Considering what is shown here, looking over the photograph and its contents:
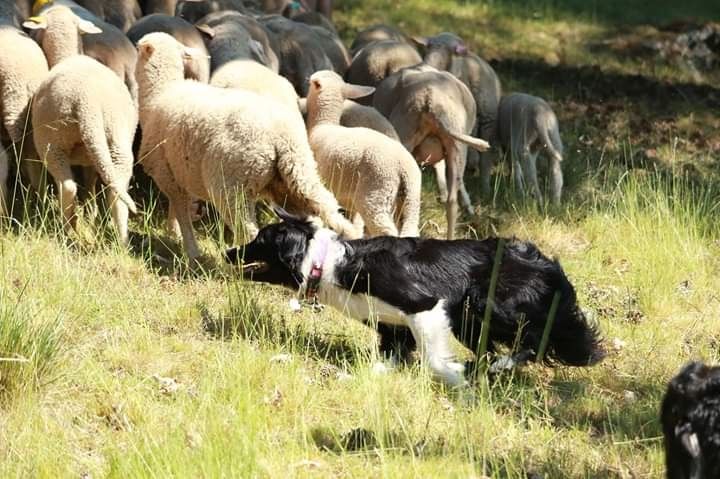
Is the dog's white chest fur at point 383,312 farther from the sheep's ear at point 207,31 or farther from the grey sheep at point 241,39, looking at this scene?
the sheep's ear at point 207,31

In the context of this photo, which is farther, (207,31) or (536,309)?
(207,31)

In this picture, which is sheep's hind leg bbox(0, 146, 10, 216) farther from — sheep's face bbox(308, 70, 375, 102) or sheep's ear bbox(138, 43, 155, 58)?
sheep's face bbox(308, 70, 375, 102)

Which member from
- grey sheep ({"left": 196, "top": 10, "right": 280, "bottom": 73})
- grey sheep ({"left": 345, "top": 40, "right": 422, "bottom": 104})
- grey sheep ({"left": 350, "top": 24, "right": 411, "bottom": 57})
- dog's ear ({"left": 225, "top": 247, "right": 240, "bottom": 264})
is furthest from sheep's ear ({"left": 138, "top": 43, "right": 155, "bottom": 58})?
grey sheep ({"left": 350, "top": 24, "right": 411, "bottom": 57})

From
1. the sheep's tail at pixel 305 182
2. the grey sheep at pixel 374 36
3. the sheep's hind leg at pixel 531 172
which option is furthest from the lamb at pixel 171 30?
the sheep's hind leg at pixel 531 172

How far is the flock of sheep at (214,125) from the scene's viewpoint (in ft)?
26.5

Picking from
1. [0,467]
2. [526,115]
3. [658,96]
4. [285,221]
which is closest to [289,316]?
[285,221]

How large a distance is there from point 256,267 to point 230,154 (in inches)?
44.8

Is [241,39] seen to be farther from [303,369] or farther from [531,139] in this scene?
[303,369]

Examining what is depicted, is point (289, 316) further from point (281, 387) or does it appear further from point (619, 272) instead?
point (619, 272)

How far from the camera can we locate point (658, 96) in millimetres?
14789

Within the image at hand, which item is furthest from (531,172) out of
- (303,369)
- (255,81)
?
(303,369)

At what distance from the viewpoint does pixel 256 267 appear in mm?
7152

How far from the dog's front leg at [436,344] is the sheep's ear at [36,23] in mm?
4141

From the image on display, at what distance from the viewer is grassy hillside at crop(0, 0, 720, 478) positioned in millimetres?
5543
